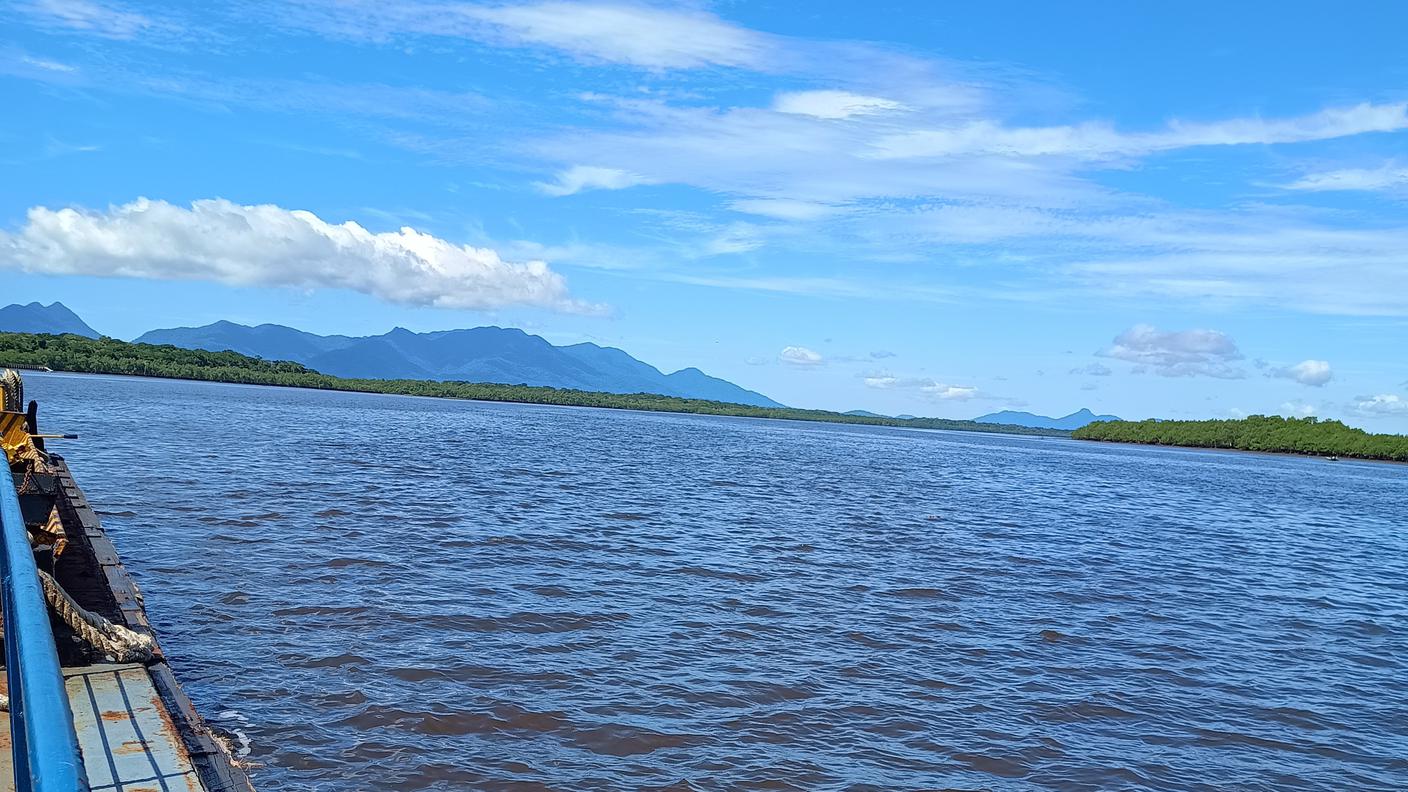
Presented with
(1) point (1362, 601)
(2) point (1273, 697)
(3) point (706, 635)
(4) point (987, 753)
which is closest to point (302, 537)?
(3) point (706, 635)

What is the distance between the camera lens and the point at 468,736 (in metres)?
9.35

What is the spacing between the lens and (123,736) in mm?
6254

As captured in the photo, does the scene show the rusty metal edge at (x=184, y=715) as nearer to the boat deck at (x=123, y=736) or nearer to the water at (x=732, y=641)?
the boat deck at (x=123, y=736)

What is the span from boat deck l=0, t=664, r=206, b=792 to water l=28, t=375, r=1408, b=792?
1.57m

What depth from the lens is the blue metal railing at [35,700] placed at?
2.41 metres

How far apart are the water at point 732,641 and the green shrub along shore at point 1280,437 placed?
5175 inches

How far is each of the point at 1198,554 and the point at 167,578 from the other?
26.0m

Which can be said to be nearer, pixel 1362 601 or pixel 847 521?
pixel 1362 601

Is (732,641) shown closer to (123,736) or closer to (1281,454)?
(123,736)

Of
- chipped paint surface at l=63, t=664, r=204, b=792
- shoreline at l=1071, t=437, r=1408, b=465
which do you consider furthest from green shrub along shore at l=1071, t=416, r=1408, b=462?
chipped paint surface at l=63, t=664, r=204, b=792

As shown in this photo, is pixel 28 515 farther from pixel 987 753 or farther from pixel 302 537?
pixel 987 753

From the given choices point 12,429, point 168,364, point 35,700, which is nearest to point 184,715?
point 35,700

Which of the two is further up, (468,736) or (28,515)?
(28,515)

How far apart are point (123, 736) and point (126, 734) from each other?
44 millimetres
